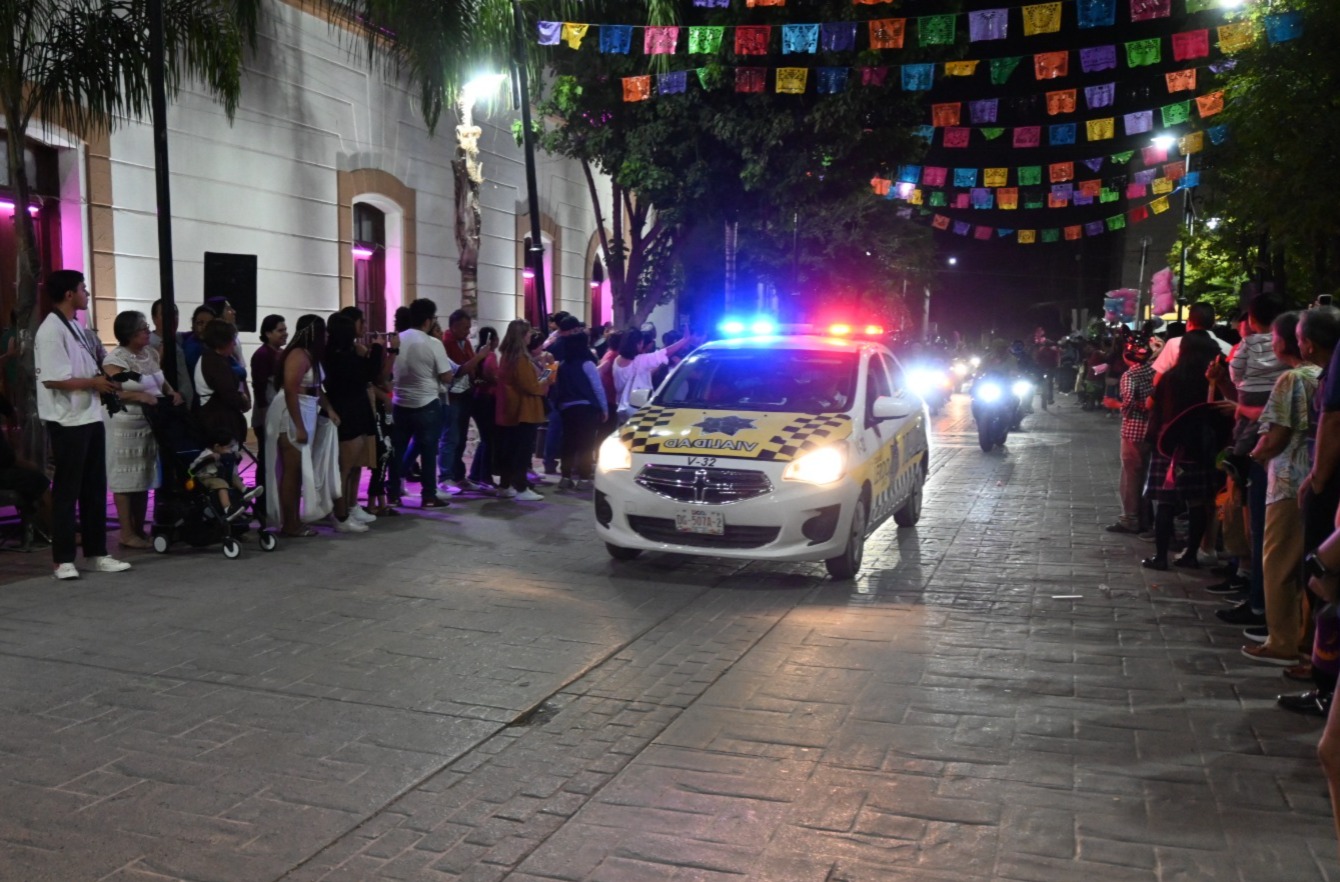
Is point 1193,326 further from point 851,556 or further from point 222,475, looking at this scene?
point 222,475

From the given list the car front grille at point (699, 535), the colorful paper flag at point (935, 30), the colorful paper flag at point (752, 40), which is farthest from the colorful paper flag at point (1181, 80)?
the car front grille at point (699, 535)

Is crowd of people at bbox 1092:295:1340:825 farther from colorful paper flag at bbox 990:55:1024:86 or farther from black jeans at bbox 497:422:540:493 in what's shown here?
colorful paper flag at bbox 990:55:1024:86

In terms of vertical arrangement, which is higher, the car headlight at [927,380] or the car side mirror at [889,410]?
the car side mirror at [889,410]

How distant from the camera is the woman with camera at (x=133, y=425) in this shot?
916 centimetres

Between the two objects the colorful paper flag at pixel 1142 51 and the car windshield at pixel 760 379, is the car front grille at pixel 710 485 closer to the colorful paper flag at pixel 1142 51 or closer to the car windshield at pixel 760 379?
the car windshield at pixel 760 379

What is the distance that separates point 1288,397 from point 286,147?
14.8 m

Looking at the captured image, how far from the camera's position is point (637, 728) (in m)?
5.51

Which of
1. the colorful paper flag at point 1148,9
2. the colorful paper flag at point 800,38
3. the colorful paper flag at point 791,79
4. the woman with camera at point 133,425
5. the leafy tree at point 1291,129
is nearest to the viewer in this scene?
the woman with camera at point 133,425

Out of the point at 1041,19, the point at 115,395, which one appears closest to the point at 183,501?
the point at 115,395

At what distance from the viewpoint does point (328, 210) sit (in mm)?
18875

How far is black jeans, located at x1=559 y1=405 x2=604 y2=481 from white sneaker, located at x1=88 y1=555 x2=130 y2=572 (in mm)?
5478

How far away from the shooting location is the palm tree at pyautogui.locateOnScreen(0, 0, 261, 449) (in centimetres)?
1060

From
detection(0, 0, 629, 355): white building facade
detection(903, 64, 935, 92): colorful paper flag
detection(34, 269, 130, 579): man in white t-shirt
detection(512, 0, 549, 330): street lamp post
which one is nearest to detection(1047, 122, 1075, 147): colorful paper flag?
detection(903, 64, 935, 92): colorful paper flag

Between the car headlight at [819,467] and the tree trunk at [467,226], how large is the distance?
1303 cm
